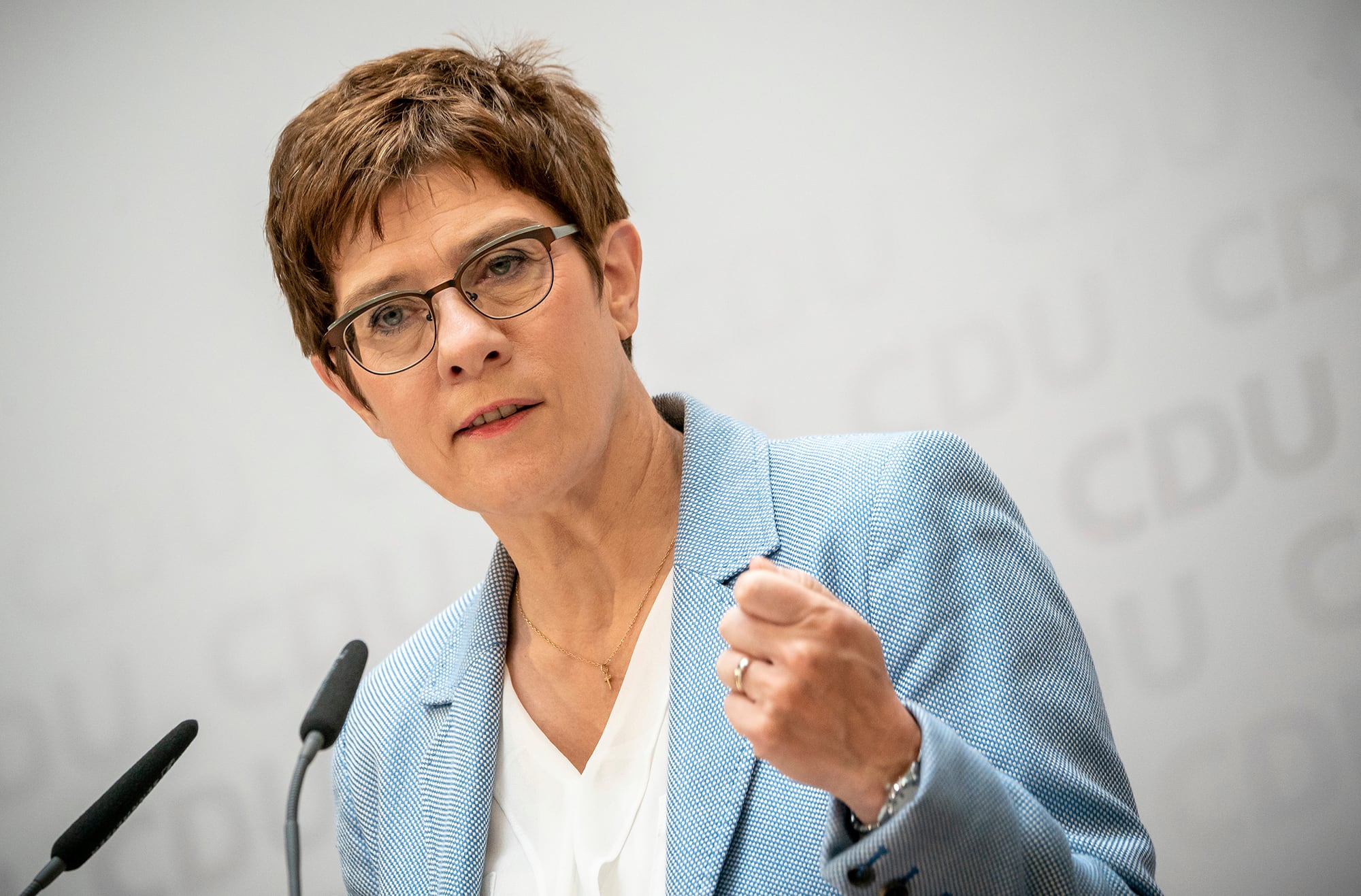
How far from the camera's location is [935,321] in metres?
2.50

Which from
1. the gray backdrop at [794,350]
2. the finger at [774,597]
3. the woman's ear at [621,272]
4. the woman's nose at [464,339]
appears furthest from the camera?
the gray backdrop at [794,350]

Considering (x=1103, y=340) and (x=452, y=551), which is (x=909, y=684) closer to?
(x=1103, y=340)

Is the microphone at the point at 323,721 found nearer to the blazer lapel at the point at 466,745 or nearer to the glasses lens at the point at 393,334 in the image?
the blazer lapel at the point at 466,745

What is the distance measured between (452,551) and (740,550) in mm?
1603

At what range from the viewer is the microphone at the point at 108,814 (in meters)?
1.26

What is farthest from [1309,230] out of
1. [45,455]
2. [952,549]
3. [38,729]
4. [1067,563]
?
[38,729]

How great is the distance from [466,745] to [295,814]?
23 centimetres

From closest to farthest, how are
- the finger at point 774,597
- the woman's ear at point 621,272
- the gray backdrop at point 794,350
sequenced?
the finger at point 774,597 → the woman's ear at point 621,272 → the gray backdrop at point 794,350

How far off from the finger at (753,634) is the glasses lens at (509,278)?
57 centimetres

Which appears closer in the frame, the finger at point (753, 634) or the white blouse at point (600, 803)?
the finger at point (753, 634)

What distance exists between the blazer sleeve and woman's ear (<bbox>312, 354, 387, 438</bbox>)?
0.75 metres

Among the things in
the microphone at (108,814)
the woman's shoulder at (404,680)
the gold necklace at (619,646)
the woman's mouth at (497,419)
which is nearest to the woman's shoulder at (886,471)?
the gold necklace at (619,646)

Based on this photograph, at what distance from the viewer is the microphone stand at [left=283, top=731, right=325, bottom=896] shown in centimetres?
125

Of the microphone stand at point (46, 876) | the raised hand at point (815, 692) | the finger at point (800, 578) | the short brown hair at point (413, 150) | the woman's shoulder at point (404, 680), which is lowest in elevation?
the woman's shoulder at point (404, 680)
